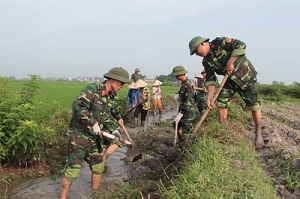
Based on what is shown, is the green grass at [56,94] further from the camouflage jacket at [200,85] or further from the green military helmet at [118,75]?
the camouflage jacket at [200,85]

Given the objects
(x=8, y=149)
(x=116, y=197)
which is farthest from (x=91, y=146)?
(x=8, y=149)

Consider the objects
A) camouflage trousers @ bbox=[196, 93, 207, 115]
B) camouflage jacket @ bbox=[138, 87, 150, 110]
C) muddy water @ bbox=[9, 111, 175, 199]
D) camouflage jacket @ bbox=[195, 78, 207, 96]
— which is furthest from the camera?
camouflage jacket @ bbox=[138, 87, 150, 110]

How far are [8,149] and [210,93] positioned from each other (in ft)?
10.4

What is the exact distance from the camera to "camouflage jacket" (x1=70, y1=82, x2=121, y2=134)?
3713 mm

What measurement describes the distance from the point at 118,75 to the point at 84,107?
56 cm

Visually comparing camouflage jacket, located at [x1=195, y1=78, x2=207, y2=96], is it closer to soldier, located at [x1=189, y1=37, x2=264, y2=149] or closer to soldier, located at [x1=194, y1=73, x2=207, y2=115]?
soldier, located at [x1=194, y1=73, x2=207, y2=115]

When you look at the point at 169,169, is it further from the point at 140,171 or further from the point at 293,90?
the point at 293,90

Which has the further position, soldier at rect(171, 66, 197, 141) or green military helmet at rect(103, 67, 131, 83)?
soldier at rect(171, 66, 197, 141)

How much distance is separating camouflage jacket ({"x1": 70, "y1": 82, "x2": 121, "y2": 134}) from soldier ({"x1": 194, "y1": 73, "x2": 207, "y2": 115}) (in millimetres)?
4441

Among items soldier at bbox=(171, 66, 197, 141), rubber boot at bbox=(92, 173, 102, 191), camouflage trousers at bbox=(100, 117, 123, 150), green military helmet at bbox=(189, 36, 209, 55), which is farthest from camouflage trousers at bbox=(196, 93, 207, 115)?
rubber boot at bbox=(92, 173, 102, 191)

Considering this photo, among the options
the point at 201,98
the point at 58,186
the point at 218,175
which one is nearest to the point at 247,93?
the point at 218,175

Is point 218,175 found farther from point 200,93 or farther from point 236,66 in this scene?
point 200,93

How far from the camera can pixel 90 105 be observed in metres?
3.85

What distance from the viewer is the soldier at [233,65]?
4.50 m
